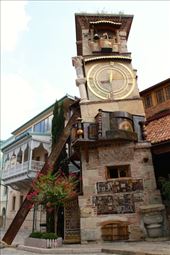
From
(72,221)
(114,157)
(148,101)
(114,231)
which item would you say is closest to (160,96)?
(148,101)

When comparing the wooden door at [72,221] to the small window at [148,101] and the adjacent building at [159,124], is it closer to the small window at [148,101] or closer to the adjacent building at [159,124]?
the adjacent building at [159,124]

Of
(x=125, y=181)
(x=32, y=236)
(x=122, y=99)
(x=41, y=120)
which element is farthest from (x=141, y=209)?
(x=41, y=120)

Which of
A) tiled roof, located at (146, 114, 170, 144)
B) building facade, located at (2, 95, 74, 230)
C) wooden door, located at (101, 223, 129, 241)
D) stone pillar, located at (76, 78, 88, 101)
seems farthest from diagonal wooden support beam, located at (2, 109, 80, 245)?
building facade, located at (2, 95, 74, 230)

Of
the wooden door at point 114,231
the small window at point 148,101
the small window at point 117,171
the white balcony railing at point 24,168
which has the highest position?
the small window at point 148,101

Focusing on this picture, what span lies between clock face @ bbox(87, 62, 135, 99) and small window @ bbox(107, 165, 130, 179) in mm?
4535

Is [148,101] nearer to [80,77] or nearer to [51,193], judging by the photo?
[80,77]

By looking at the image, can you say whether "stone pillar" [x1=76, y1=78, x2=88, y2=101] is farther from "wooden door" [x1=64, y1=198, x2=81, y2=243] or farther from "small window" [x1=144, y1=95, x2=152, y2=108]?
"wooden door" [x1=64, y1=198, x2=81, y2=243]

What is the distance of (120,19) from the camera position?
18.5m

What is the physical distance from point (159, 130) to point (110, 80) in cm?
441

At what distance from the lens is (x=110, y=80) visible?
15.3 m

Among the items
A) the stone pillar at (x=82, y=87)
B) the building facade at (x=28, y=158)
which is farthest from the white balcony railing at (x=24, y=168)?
the stone pillar at (x=82, y=87)

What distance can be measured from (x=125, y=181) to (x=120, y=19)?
12844 millimetres

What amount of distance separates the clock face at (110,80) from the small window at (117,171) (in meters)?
4.53

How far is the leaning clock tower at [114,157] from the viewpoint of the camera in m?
11.3
